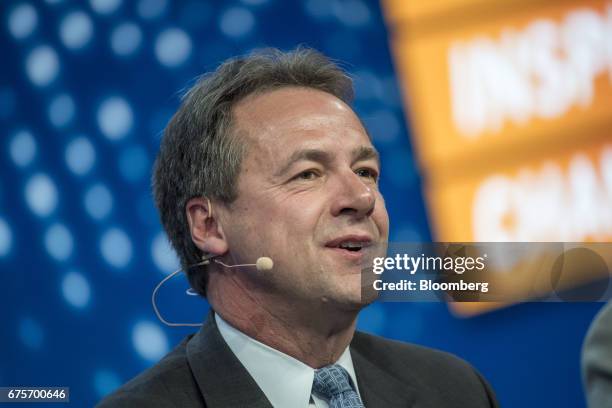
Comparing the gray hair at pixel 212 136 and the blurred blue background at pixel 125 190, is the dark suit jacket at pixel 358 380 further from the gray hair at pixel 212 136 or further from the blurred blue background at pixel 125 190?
the blurred blue background at pixel 125 190

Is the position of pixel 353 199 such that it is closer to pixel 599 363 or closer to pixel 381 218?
pixel 381 218

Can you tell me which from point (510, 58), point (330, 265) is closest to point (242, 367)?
point (330, 265)

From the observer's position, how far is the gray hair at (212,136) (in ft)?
6.84

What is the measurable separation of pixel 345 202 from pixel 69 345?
1263mm

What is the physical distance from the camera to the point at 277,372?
1.96 m

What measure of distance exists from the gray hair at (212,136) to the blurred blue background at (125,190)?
537 mm

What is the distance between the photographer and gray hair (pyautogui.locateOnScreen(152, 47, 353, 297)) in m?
2.09

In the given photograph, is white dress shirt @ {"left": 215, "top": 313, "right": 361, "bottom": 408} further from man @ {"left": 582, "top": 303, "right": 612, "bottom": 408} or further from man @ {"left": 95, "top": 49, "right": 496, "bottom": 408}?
man @ {"left": 582, "top": 303, "right": 612, "bottom": 408}

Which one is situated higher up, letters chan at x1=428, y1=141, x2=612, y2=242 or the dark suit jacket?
letters chan at x1=428, y1=141, x2=612, y2=242

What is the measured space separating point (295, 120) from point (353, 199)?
24 cm

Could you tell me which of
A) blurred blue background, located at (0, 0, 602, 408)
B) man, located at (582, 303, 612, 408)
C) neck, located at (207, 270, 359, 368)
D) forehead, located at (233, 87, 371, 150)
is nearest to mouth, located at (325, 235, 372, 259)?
neck, located at (207, 270, 359, 368)

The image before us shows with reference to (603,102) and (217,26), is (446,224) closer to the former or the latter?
(603,102)

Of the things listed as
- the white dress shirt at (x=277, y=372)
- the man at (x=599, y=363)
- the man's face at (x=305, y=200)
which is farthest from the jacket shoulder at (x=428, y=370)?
the man at (x=599, y=363)

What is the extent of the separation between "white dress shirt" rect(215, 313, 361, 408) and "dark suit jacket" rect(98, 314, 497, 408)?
0.10 ft
